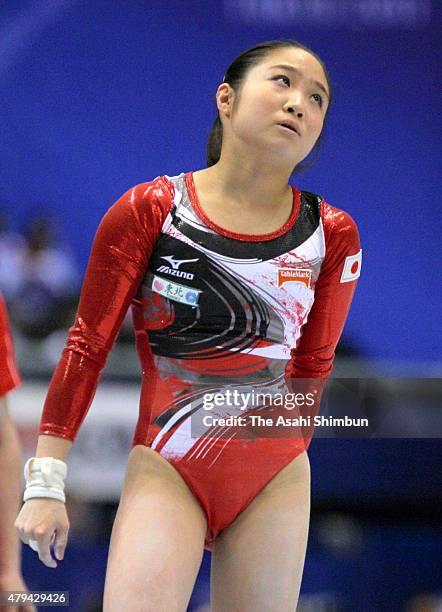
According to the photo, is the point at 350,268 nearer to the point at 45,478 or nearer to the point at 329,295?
the point at 329,295

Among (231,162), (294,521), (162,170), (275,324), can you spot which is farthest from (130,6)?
(294,521)

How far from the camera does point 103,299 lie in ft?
5.98

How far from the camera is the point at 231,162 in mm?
1955

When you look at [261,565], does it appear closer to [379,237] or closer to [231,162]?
[231,162]

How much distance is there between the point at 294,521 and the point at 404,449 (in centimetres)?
116

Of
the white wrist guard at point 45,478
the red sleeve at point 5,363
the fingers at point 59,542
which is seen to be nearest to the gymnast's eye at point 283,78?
the red sleeve at point 5,363

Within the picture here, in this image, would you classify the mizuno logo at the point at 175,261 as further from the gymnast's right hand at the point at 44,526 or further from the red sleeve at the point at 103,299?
the gymnast's right hand at the point at 44,526

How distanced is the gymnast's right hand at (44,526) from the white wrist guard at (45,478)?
1cm

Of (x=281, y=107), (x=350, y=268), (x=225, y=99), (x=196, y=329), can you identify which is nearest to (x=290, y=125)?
(x=281, y=107)

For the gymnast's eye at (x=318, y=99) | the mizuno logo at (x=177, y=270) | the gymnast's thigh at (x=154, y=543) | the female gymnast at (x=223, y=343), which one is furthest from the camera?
the gymnast's eye at (x=318, y=99)

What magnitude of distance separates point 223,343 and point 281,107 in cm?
49

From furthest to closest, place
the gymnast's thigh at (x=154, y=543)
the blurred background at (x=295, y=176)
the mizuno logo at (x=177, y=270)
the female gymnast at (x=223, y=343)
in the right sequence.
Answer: the blurred background at (x=295, y=176), the mizuno logo at (x=177, y=270), the female gymnast at (x=223, y=343), the gymnast's thigh at (x=154, y=543)

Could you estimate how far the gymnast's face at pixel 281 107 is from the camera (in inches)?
74.9

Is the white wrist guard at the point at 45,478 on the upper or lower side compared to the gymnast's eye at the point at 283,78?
lower
